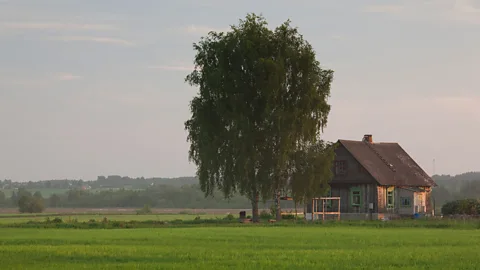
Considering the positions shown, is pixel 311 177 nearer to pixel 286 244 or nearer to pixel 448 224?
pixel 448 224

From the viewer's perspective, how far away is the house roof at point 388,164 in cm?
8281

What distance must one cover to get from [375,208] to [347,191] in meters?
3.27

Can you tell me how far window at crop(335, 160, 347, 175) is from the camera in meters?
83.4

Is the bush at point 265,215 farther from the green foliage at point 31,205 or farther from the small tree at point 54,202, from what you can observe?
the small tree at point 54,202

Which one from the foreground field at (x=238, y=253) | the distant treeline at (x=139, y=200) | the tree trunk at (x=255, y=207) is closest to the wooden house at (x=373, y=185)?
the tree trunk at (x=255, y=207)

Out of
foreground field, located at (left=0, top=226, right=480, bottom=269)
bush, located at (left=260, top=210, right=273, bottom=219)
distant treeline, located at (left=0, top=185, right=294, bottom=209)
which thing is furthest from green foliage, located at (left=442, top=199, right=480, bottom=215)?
distant treeline, located at (left=0, top=185, right=294, bottom=209)

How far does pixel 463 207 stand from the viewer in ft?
270

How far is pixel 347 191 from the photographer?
8338 centimetres

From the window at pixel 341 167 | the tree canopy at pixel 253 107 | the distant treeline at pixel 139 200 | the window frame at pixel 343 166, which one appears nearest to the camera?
the tree canopy at pixel 253 107

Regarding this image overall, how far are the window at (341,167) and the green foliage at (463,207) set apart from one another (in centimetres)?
1071

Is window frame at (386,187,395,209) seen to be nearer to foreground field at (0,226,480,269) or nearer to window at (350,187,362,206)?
window at (350,187,362,206)

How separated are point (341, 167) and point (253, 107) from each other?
Answer: 52.8ft

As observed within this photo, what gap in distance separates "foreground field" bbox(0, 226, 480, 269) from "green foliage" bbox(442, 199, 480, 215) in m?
41.2

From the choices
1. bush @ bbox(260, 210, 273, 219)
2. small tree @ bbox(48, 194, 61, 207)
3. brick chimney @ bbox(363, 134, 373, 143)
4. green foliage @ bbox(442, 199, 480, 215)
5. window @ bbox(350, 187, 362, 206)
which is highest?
brick chimney @ bbox(363, 134, 373, 143)
